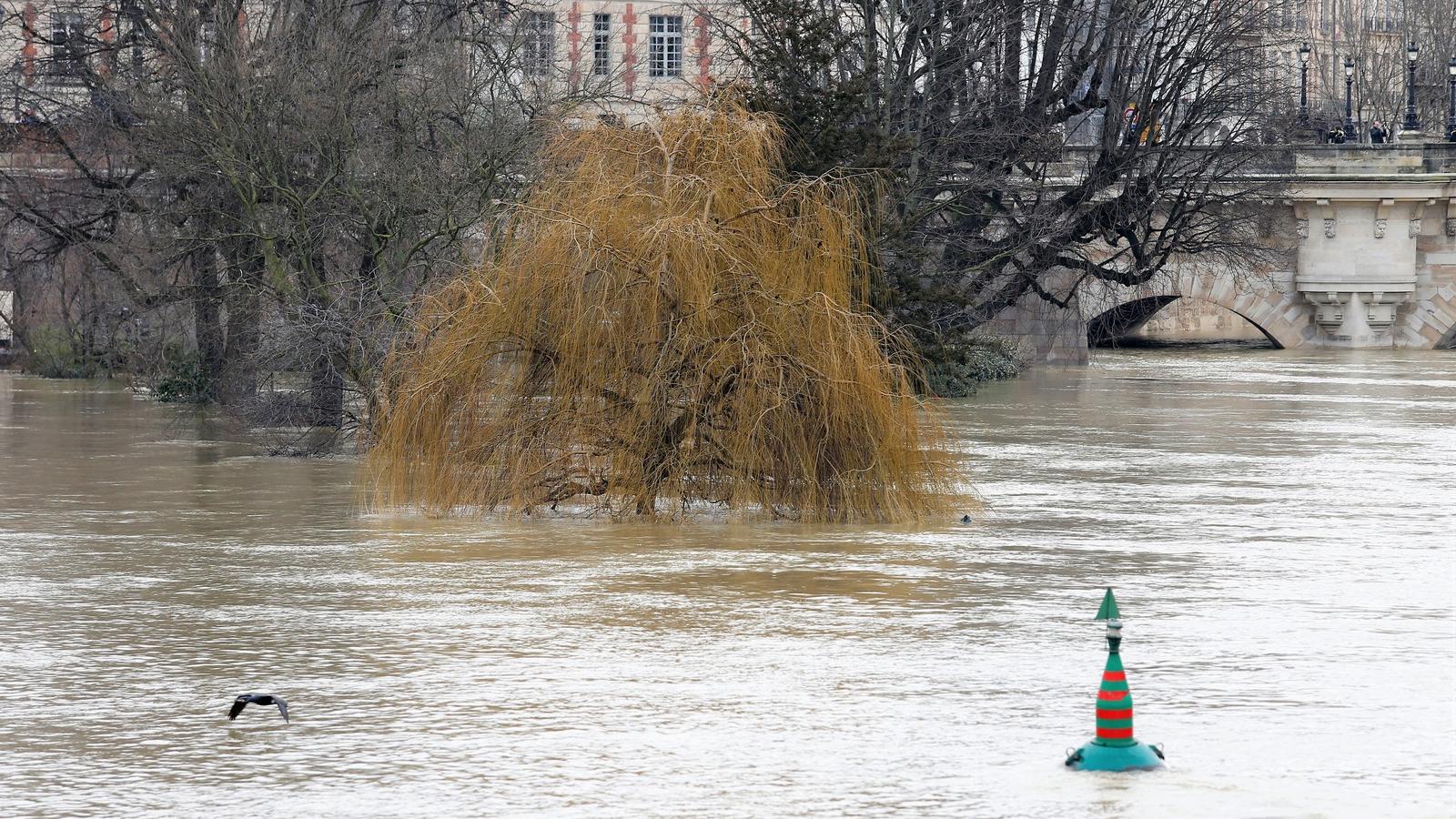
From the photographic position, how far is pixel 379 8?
3444cm

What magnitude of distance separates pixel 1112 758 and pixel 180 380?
28.9 metres

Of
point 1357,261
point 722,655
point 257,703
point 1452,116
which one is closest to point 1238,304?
point 1357,261

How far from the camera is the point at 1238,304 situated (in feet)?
194

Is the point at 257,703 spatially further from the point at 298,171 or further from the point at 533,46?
the point at 533,46

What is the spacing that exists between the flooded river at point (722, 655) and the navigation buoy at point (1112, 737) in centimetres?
7

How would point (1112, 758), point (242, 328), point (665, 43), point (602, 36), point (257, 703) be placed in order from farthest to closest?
point (665, 43), point (602, 36), point (242, 328), point (257, 703), point (1112, 758)

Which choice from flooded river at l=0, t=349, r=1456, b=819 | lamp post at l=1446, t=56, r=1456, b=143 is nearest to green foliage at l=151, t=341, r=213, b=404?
flooded river at l=0, t=349, r=1456, b=819

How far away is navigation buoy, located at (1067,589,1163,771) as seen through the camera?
31.9 ft

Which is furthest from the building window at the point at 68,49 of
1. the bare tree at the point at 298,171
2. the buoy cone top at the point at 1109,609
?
the buoy cone top at the point at 1109,609

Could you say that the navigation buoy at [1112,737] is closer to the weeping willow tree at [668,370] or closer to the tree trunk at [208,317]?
the weeping willow tree at [668,370]

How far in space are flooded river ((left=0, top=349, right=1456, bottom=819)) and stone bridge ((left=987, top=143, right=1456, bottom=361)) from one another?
35073 millimetres

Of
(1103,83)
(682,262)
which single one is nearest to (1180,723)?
(682,262)

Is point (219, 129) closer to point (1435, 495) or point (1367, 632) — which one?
point (1435, 495)

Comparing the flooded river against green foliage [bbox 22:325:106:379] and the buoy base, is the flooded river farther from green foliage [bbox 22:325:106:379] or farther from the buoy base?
green foliage [bbox 22:325:106:379]
